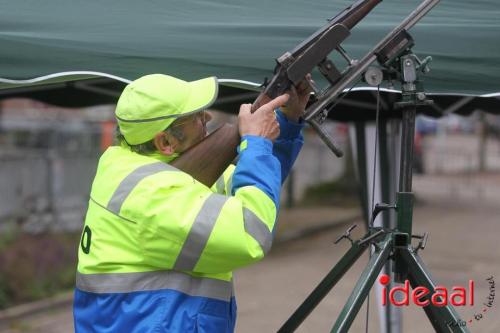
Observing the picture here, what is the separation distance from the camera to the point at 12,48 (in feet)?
8.58

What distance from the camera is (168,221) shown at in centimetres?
190

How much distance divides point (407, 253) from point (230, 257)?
0.57m

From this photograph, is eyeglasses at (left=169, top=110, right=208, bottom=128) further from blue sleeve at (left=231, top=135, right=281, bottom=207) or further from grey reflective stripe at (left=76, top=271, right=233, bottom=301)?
grey reflective stripe at (left=76, top=271, right=233, bottom=301)

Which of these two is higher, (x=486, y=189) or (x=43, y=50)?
(x=486, y=189)

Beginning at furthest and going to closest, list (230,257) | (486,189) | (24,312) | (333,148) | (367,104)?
(486,189), (24,312), (367,104), (333,148), (230,257)

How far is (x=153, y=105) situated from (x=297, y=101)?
50cm

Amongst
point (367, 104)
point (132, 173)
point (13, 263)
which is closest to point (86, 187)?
point (13, 263)

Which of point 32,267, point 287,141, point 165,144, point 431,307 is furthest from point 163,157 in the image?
point 32,267

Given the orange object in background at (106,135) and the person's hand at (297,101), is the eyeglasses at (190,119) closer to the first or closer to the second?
the person's hand at (297,101)

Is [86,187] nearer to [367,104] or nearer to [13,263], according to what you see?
[13,263]

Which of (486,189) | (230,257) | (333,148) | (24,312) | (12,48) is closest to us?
(230,257)

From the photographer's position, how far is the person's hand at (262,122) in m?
2.03

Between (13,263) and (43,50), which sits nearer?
(43,50)

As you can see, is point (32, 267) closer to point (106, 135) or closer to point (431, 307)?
point (106, 135)
